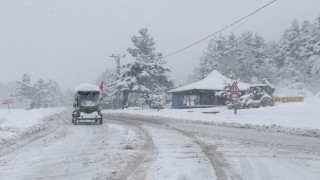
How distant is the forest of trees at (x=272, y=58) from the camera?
91.1 metres

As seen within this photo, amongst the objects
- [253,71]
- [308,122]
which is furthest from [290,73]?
[308,122]

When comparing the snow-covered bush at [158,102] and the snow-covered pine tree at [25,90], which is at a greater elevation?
the snow-covered pine tree at [25,90]

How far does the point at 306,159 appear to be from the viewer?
37.2 ft

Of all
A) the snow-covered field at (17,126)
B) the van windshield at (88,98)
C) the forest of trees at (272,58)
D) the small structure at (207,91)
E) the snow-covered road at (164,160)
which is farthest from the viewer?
the forest of trees at (272,58)

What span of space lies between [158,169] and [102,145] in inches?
220

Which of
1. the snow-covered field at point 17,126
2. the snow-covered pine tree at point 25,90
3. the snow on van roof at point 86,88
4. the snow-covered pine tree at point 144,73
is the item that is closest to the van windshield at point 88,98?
the snow on van roof at point 86,88

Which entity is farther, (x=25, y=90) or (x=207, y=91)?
(x=25, y=90)

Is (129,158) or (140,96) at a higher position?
(140,96)

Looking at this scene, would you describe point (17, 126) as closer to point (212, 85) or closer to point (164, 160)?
point (164, 160)

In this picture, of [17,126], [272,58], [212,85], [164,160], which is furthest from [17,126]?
[272,58]

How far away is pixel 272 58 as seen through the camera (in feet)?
356

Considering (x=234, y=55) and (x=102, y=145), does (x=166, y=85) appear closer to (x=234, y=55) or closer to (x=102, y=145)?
(x=234, y=55)

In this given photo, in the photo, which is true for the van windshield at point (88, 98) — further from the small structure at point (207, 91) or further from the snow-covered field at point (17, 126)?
the small structure at point (207, 91)

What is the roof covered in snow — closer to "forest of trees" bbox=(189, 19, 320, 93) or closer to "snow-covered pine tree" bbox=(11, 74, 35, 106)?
"forest of trees" bbox=(189, 19, 320, 93)
